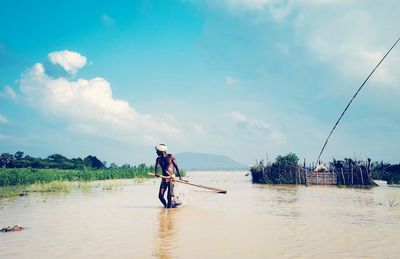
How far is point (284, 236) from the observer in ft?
22.7

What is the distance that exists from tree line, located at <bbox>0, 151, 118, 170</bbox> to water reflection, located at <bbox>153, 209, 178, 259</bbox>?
36.8 m

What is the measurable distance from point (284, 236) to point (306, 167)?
20.1 m

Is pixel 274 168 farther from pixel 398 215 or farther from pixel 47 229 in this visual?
pixel 47 229

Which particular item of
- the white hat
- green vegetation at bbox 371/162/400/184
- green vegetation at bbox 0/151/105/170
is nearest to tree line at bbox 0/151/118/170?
green vegetation at bbox 0/151/105/170

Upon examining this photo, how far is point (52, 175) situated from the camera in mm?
26062

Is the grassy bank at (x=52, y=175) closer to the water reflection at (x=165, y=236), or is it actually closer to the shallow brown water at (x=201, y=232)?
the shallow brown water at (x=201, y=232)

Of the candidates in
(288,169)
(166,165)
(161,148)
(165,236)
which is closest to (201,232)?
(165,236)

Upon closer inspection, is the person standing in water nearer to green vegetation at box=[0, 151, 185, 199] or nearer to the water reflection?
the water reflection

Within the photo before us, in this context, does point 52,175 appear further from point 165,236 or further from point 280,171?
point 165,236

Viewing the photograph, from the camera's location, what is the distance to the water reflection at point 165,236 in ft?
18.7

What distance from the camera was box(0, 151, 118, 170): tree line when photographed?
43.9 metres

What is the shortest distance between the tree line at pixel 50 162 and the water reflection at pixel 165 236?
36782 millimetres

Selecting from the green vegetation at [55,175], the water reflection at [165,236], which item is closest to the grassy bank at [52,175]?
the green vegetation at [55,175]

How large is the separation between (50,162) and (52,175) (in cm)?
2320
